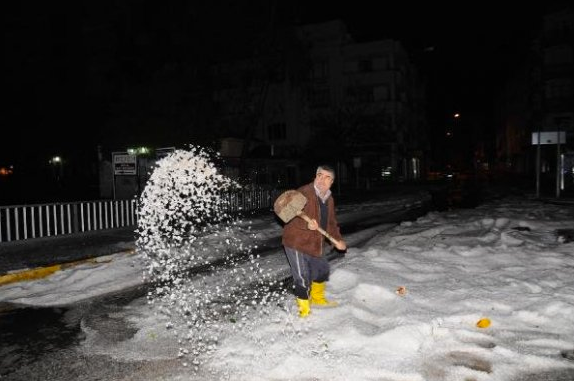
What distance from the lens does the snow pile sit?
572 cm

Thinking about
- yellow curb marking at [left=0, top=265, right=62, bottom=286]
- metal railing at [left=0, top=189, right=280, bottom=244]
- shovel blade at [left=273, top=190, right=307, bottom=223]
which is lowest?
yellow curb marking at [left=0, top=265, right=62, bottom=286]

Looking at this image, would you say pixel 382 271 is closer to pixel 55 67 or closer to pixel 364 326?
pixel 364 326

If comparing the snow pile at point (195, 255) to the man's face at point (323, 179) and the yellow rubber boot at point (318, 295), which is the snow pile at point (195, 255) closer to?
the yellow rubber boot at point (318, 295)

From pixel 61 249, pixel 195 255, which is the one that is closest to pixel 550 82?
pixel 195 255

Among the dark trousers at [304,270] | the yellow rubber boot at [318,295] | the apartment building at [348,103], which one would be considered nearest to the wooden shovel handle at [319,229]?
the dark trousers at [304,270]

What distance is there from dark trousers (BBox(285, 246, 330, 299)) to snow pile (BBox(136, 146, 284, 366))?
30.7 inches

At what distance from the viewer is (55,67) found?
30500mm

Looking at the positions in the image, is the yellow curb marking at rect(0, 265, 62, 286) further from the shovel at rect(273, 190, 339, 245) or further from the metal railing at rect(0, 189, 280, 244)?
the shovel at rect(273, 190, 339, 245)

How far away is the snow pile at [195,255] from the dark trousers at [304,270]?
2.56ft

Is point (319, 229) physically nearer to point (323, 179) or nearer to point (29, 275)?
point (323, 179)

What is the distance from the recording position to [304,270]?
5.50 meters

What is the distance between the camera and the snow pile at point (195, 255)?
5719 millimetres

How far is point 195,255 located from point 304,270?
452 centimetres

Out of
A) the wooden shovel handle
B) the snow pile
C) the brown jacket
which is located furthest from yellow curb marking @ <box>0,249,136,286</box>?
the wooden shovel handle
